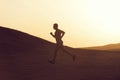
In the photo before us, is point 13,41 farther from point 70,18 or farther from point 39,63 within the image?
point 70,18

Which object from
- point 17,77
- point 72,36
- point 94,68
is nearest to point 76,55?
point 94,68

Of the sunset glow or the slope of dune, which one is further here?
the sunset glow

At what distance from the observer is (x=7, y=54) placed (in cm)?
60

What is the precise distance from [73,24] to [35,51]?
0.57 metres

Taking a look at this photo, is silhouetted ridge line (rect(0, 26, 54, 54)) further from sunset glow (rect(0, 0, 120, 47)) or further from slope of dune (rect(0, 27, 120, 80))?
sunset glow (rect(0, 0, 120, 47))

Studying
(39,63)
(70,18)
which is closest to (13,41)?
(39,63)

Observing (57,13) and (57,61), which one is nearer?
(57,61)

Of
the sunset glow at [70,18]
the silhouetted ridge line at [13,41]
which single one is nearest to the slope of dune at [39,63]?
the silhouetted ridge line at [13,41]

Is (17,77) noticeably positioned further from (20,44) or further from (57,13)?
(57,13)

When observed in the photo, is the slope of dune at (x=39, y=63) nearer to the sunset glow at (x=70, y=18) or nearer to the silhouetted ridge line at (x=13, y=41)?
the silhouetted ridge line at (x=13, y=41)

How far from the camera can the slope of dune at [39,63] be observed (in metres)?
0.60

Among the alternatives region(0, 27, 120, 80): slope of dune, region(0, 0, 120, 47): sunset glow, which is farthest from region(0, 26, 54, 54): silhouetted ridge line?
region(0, 0, 120, 47): sunset glow

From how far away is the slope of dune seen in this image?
60 cm

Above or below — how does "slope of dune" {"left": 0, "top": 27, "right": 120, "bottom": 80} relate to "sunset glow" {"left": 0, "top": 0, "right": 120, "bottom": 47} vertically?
below
